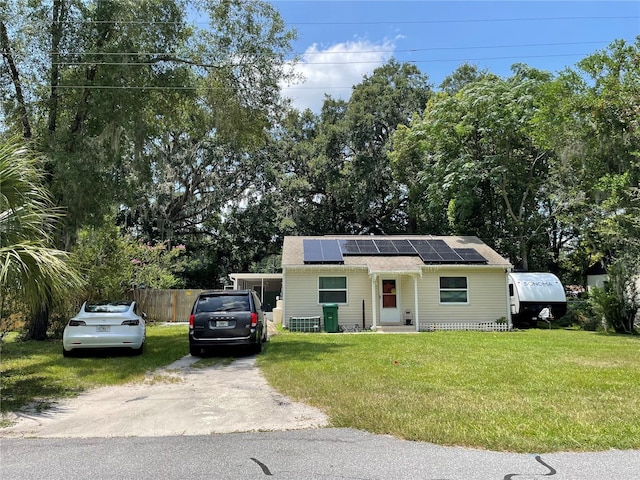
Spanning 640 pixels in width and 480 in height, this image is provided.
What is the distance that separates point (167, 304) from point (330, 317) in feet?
34.2

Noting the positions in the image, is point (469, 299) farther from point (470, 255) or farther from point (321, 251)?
point (321, 251)

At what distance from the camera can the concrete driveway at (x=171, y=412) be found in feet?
18.6

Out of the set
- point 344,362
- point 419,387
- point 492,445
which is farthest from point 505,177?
point 492,445

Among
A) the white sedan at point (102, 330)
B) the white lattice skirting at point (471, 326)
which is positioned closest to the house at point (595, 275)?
the white lattice skirting at point (471, 326)

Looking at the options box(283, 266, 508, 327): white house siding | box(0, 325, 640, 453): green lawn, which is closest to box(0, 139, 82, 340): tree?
box(0, 325, 640, 453): green lawn

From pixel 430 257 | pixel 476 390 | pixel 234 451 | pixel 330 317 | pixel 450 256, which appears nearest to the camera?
pixel 234 451

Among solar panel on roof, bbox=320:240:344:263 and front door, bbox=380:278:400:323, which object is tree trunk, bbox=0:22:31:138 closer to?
solar panel on roof, bbox=320:240:344:263

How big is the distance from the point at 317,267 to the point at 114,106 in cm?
938

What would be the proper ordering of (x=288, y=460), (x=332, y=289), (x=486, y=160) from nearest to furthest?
(x=288, y=460) < (x=332, y=289) < (x=486, y=160)

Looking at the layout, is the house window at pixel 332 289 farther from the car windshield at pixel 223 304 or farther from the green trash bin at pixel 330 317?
the car windshield at pixel 223 304

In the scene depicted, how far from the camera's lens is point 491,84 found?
84.7ft

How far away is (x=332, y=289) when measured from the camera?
19.7 metres

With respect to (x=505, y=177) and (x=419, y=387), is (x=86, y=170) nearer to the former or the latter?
(x=419, y=387)

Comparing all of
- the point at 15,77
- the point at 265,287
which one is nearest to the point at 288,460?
the point at 15,77
